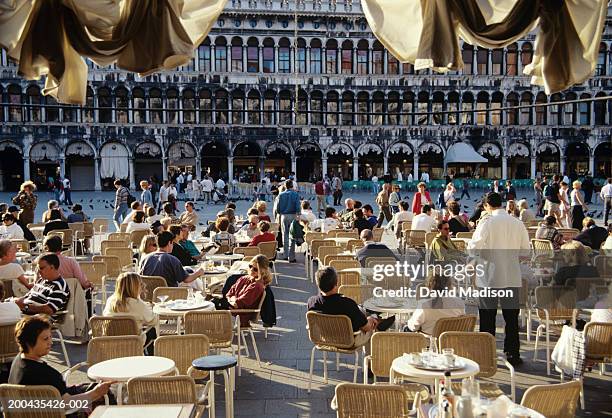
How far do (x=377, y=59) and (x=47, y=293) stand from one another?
40.7m

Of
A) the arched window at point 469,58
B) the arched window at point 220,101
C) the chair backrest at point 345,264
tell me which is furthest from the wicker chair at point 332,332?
the arched window at point 469,58

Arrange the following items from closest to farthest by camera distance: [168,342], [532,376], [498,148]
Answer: [168,342] < [532,376] < [498,148]

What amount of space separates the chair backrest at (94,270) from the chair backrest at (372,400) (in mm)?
5912

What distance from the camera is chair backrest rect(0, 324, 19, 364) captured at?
245 inches

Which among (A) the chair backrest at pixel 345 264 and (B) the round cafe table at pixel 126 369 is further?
(A) the chair backrest at pixel 345 264

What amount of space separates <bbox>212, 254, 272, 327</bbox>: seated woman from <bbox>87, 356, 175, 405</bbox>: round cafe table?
2.28m

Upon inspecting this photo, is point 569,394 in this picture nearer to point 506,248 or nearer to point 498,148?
point 506,248

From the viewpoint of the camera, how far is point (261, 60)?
44.8 m

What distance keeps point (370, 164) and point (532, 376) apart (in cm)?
4003

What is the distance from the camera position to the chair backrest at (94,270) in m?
9.33

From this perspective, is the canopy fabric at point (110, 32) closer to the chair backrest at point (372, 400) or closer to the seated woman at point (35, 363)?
the seated woman at point (35, 363)

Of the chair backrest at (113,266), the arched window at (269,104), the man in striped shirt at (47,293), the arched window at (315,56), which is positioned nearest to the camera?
the man in striped shirt at (47,293)

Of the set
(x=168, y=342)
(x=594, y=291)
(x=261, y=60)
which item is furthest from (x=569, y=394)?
(x=261, y=60)

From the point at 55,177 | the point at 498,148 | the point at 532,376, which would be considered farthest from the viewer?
the point at 498,148
